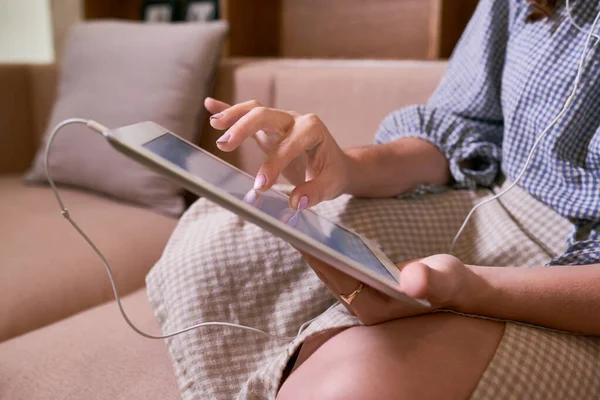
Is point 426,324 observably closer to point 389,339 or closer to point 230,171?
point 389,339

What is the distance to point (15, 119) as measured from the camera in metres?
1.68

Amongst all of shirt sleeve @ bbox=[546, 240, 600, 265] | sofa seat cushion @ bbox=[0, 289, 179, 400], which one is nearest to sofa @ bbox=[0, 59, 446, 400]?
sofa seat cushion @ bbox=[0, 289, 179, 400]

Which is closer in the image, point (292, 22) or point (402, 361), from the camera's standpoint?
point (402, 361)

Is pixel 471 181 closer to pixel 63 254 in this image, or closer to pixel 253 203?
pixel 253 203

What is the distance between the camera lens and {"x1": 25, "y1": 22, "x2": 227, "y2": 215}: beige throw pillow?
52.1 inches

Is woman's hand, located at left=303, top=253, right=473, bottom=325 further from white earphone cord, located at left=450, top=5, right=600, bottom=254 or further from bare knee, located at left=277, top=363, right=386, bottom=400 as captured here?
white earphone cord, located at left=450, top=5, right=600, bottom=254

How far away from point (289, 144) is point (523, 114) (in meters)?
0.36

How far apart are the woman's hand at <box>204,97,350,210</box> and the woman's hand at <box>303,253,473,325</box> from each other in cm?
10

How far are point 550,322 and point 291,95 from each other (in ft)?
2.81

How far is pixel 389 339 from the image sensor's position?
0.49 metres

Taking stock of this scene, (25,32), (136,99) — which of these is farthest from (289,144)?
(25,32)

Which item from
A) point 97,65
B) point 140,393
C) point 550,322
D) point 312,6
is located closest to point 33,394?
point 140,393

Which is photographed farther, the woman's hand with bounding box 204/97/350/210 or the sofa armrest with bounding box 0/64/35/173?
the sofa armrest with bounding box 0/64/35/173

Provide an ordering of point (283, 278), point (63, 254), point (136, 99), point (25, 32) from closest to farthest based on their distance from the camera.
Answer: point (283, 278)
point (63, 254)
point (136, 99)
point (25, 32)
